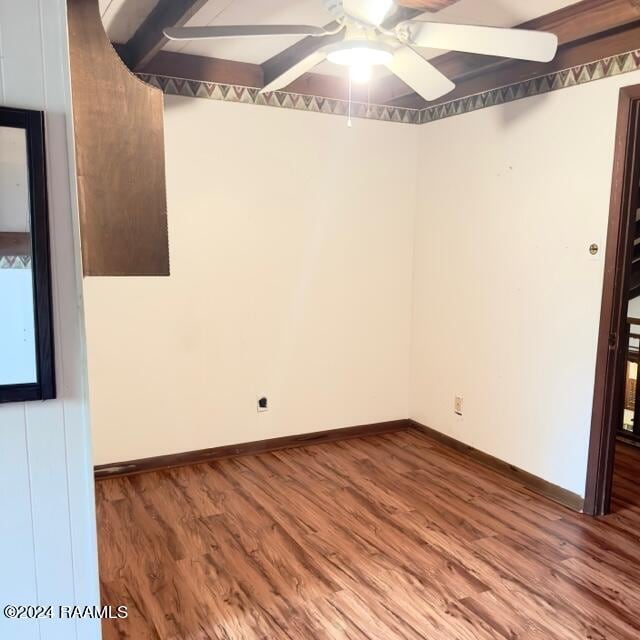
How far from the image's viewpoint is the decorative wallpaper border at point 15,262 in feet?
4.15

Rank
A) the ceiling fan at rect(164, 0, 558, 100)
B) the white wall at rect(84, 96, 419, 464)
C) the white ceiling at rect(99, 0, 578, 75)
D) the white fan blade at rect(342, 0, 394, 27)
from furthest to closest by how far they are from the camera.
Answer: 1. the white wall at rect(84, 96, 419, 464)
2. the white ceiling at rect(99, 0, 578, 75)
3. the ceiling fan at rect(164, 0, 558, 100)
4. the white fan blade at rect(342, 0, 394, 27)

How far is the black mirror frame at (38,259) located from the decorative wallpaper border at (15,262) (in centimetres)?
1

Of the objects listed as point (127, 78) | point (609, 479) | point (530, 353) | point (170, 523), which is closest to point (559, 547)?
point (609, 479)

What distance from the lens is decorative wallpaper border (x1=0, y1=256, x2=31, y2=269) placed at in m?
1.27

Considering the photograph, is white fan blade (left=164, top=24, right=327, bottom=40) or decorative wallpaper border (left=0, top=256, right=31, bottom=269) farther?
white fan blade (left=164, top=24, right=327, bottom=40)

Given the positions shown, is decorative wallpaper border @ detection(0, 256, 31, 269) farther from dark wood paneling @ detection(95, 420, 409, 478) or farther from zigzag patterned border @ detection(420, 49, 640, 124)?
zigzag patterned border @ detection(420, 49, 640, 124)

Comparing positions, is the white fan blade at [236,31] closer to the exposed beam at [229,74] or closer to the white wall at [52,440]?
the white wall at [52,440]

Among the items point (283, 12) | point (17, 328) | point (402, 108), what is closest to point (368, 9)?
point (283, 12)

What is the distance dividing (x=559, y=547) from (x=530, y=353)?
1.06 m

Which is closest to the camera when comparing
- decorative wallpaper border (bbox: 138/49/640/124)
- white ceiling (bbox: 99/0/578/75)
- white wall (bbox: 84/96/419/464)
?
white ceiling (bbox: 99/0/578/75)

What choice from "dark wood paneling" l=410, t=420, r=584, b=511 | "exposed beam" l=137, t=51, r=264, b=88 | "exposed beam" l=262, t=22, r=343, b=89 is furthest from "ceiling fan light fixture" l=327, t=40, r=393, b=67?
"dark wood paneling" l=410, t=420, r=584, b=511

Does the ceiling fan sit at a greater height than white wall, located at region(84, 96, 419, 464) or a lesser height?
greater

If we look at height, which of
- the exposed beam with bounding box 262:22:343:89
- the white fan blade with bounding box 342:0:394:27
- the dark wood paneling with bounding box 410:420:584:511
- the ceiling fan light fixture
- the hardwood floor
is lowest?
the hardwood floor

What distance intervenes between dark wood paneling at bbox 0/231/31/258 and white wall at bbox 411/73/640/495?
258 cm
